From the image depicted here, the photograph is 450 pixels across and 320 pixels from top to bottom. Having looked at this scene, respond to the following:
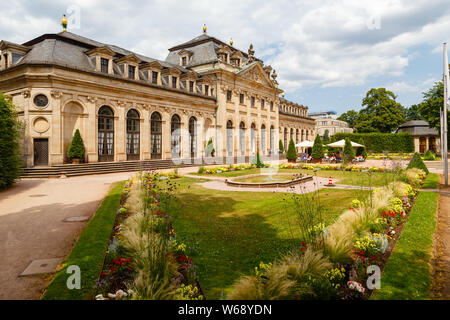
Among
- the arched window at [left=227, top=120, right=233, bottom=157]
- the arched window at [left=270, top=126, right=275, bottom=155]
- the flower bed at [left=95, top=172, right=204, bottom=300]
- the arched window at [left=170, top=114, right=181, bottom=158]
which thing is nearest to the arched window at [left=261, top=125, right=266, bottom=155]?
the arched window at [left=270, top=126, right=275, bottom=155]

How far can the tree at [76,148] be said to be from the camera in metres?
23.6

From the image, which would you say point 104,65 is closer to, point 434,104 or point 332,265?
point 332,265

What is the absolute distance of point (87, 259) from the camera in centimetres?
558

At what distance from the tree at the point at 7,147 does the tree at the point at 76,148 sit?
22.8 feet

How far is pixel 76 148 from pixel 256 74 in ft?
105

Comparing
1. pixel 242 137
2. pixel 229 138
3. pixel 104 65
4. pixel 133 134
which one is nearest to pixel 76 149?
pixel 133 134

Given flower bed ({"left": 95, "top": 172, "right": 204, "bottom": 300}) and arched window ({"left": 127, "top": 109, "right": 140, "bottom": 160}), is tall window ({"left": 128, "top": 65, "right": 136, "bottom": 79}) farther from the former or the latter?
flower bed ({"left": 95, "top": 172, "right": 204, "bottom": 300})

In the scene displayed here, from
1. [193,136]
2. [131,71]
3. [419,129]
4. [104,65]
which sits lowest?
[193,136]

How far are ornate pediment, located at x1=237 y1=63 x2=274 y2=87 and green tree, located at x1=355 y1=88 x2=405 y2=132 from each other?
28543 millimetres

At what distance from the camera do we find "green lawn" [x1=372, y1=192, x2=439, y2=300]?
435 centimetres

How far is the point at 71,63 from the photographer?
2480cm

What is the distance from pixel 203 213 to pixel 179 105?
26.2 metres

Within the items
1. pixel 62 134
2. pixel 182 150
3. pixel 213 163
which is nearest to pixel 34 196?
pixel 62 134

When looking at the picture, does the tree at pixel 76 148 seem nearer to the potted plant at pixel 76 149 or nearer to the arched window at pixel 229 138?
the potted plant at pixel 76 149
